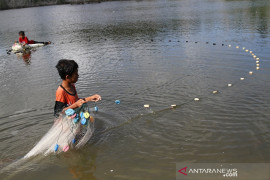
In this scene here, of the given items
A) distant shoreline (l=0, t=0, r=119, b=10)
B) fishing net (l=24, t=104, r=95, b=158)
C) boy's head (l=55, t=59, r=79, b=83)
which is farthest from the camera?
distant shoreline (l=0, t=0, r=119, b=10)

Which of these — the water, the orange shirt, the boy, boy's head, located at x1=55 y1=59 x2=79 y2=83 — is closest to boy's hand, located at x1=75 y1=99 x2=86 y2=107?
the boy

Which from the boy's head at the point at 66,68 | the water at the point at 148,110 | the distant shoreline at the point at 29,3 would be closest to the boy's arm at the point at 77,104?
the boy's head at the point at 66,68

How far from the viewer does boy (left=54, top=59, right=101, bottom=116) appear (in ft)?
18.5

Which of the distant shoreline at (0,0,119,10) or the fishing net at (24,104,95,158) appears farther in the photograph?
the distant shoreline at (0,0,119,10)

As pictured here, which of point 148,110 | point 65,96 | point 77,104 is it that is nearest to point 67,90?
point 65,96

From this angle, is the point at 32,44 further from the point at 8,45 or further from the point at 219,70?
the point at 219,70

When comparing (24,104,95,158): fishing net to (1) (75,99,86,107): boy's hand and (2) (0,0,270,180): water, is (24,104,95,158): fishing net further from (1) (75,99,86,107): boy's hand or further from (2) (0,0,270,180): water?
(1) (75,99,86,107): boy's hand

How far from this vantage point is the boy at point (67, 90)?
18.5ft

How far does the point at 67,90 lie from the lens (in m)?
5.92

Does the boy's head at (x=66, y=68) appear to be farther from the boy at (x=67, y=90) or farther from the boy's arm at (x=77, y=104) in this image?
the boy's arm at (x=77, y=104)

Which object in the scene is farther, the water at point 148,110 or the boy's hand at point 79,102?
the water at point 148,110

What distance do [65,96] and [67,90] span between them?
0.13 meters

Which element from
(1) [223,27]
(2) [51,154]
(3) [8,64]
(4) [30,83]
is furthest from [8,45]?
(2) [51,154]

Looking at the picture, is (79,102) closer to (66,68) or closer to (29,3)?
(66,68)
